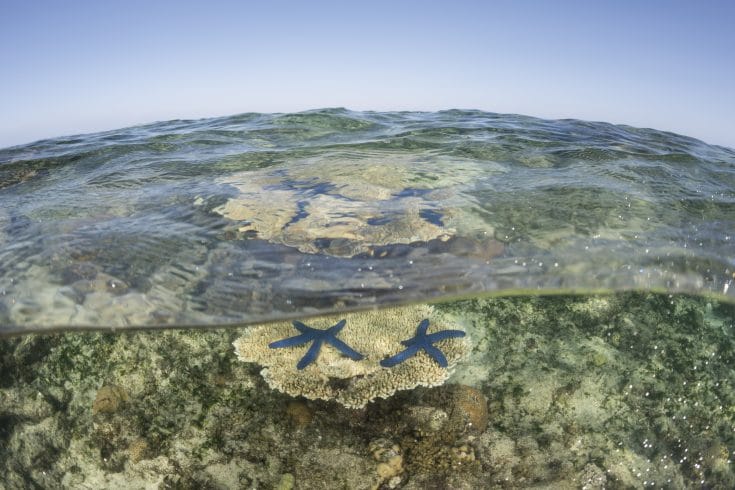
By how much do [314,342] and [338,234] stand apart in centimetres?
99

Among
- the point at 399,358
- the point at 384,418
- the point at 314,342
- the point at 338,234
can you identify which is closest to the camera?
the point at 384,418

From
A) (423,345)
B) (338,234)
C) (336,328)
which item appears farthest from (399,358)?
(338,234)

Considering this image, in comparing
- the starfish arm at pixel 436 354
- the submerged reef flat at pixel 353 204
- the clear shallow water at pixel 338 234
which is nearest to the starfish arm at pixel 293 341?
the clear shallow water at pixel 338 234

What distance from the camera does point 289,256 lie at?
11.8 feet

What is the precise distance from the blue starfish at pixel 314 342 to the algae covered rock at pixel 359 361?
0.12ft

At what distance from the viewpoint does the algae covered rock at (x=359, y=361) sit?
3.04 metres

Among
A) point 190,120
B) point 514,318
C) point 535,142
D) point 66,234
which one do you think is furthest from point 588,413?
point 190,120

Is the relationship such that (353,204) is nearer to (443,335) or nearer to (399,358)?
(443,335)

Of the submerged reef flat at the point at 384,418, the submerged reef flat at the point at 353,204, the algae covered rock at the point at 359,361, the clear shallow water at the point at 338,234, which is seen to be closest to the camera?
the submerged reef flat at the point at 384,418

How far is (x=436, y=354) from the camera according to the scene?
314 centimetres

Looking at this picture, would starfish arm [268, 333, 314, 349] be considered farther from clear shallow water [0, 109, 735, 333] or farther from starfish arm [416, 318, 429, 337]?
starfish arm [416, 318, 429, 337]

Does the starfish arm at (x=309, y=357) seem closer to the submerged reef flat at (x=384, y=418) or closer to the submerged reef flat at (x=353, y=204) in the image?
the submerged reef flat at (x=384, y=418)

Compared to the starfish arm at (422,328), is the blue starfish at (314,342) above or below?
below

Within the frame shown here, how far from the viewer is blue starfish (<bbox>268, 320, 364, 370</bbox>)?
10.3 feet
